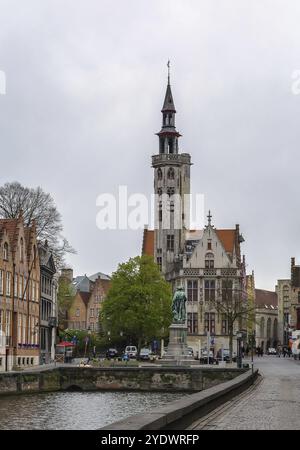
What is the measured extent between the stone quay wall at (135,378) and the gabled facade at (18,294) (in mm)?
5758

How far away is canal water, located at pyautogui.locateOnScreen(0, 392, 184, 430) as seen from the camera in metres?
36.8

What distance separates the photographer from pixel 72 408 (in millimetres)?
46375

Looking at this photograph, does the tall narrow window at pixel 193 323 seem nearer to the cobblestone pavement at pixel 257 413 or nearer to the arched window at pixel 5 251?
the arched window at pixel 5 251

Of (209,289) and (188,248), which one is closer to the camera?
(209,289)

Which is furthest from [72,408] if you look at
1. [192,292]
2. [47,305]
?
[192,292]

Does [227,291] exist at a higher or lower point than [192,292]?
lower

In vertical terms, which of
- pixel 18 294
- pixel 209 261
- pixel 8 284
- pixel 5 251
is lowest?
pixel 18 294

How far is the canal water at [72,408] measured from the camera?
36.8 m

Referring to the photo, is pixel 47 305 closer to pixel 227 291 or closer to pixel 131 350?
pixel 131 350

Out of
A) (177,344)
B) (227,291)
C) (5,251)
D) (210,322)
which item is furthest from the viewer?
(210,322)

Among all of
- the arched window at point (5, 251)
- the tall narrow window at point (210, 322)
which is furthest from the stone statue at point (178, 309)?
the tall narrow window at point (210, 322)

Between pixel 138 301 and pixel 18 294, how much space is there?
2103 centimetres
